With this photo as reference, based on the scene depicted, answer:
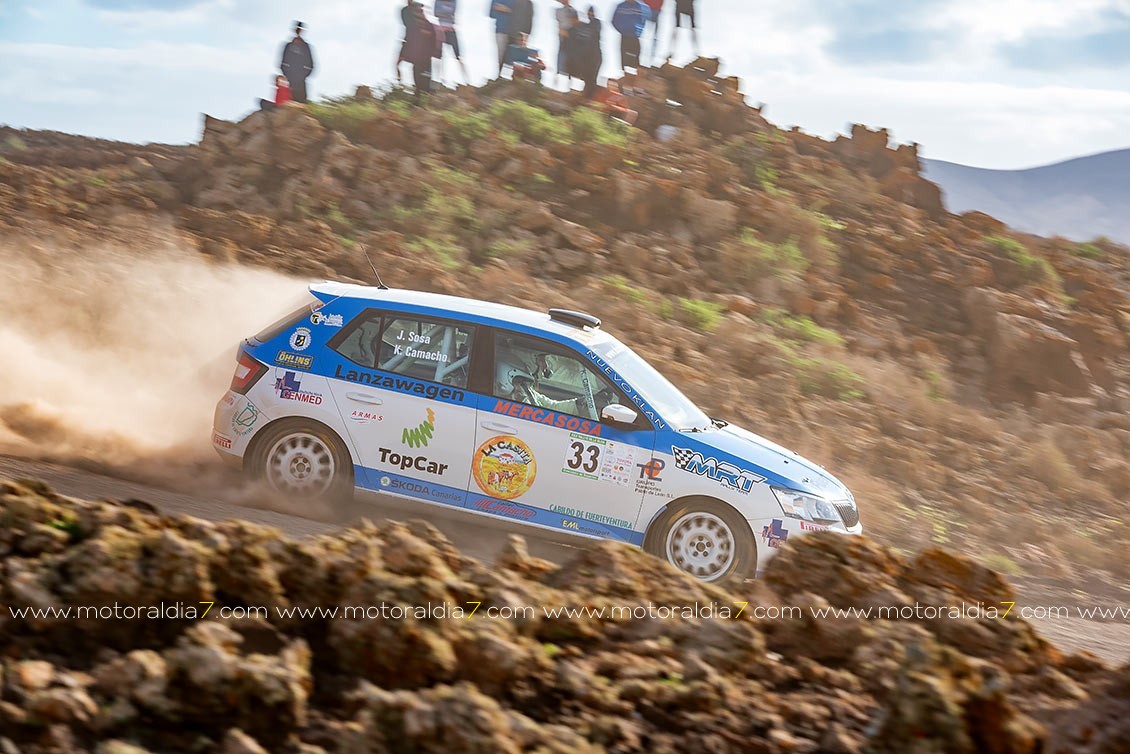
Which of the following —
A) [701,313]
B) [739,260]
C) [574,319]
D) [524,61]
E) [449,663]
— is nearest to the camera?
[449,663]

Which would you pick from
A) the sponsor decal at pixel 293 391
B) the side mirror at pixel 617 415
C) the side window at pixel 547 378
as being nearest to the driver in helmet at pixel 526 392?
the side window at pixel 547 378

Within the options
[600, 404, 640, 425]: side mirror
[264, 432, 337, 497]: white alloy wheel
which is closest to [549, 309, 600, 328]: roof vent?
[600, 404, 640, 425]: side mirror

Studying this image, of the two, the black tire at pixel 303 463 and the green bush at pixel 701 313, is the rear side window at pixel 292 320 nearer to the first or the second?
the black tire at pixel 303 463

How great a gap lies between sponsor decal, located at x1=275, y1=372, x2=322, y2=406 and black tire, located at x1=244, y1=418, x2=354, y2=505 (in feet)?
0.50

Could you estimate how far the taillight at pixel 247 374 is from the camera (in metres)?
7.62

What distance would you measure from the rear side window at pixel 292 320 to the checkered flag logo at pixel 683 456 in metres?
2.80

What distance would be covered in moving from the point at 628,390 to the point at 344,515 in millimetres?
2176

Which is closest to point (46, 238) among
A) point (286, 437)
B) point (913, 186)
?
point (286, 437)

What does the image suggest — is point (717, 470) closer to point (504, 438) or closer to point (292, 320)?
point (504, 438)

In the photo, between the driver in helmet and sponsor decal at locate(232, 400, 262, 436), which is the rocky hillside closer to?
the driver in helmet

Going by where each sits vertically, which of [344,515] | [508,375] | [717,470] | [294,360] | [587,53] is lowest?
[344,515]

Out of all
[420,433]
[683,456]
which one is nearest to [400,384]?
[420,433]

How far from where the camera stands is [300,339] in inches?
302
